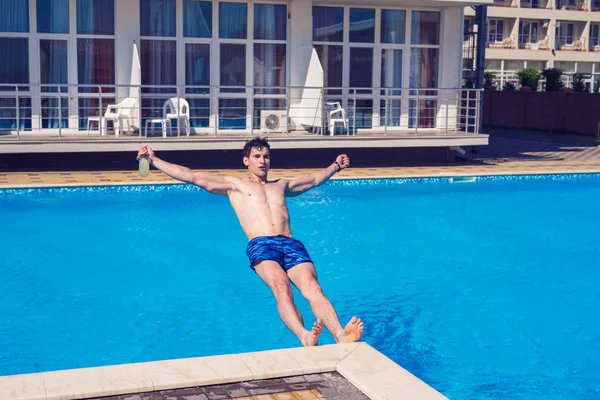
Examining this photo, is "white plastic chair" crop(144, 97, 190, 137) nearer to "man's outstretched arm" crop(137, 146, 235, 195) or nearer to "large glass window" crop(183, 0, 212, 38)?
"large glass window" crop(183, 0, 212, 38)

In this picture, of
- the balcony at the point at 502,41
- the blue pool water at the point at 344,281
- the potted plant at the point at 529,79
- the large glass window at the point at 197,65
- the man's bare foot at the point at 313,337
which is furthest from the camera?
the balcony at the point at 502,41

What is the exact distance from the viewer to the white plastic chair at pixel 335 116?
16859mm

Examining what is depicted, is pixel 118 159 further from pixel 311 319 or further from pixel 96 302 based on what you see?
pixel 311 319

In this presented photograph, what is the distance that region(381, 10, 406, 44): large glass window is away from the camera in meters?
18.0

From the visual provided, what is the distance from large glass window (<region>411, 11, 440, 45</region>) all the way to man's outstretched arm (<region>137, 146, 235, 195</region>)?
41.2 feet

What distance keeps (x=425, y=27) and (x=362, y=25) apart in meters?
1.48

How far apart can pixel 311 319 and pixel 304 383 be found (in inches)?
123

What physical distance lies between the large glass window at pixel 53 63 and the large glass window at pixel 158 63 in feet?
4.93

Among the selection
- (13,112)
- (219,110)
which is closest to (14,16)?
Answer: (13,112)

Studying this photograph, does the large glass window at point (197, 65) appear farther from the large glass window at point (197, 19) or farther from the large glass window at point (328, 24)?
the large glass window at point (328, 24)

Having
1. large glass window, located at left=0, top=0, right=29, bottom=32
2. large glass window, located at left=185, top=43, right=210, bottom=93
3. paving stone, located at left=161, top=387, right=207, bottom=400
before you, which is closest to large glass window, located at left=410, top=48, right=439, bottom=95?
large glass window, located at left=185, top=43, right=210, bottom=93

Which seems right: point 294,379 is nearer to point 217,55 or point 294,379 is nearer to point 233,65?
point 217,55

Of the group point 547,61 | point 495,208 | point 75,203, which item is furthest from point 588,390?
point 547,61

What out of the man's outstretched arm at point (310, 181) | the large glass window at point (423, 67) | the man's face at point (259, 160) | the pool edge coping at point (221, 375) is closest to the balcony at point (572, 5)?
the large glass window at point (423, 67)
